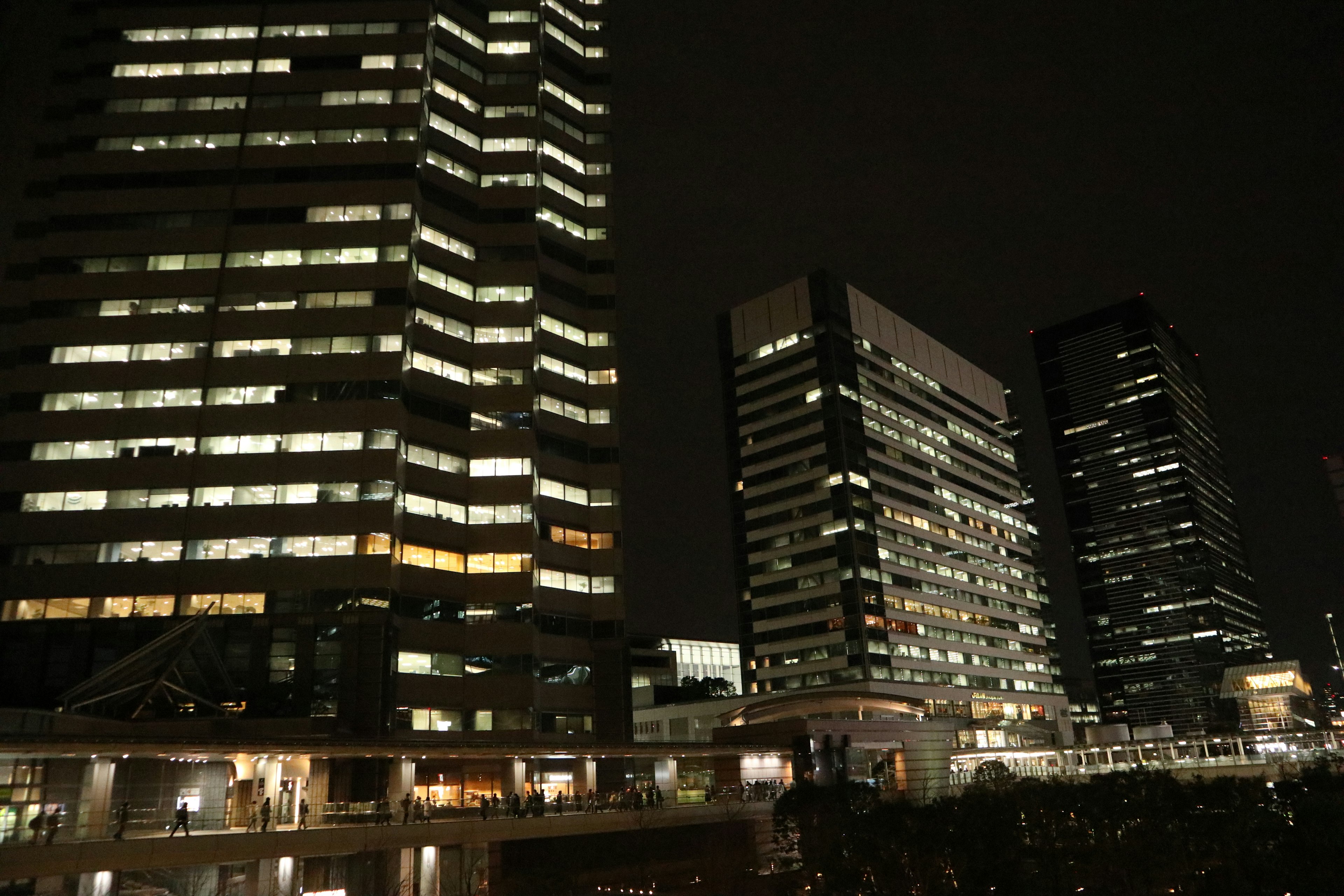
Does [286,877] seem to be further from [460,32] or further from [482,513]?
[460,32]

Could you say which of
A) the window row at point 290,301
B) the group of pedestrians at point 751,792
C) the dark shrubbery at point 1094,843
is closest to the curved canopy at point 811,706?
the group of pedestrians at point 751,792

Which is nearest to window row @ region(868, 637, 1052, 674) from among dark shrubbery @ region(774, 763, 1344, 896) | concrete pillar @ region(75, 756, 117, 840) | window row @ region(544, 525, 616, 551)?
window row @ region(544, 525, 616, 551)

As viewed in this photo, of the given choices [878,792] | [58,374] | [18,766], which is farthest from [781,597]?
[18,766]

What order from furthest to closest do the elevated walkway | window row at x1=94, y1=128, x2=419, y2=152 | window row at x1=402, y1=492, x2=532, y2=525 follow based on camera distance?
window row at x1=94, y1=128, x2=419, y2=152 < window row at x1=402, y1=492, x2=532, y2=525 < the elevated walkway

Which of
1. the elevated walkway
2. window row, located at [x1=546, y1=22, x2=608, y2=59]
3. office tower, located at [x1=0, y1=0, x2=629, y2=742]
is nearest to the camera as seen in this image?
the elevated walkway

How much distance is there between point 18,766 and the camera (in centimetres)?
3650

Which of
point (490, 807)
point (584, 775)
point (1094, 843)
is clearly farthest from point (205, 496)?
point (1094, 843)

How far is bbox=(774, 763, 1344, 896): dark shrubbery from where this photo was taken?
3853 centimetres

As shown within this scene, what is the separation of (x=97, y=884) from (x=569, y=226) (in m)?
71.3

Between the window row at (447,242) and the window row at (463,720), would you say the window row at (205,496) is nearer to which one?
the window row at (463,720)

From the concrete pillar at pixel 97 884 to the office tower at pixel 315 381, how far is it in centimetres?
2620

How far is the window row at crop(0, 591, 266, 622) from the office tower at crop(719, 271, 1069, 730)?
8862 cm

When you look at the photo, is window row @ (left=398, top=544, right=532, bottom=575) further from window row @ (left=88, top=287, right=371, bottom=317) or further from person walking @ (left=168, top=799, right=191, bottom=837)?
person walking @ (left=168, top=799, right=191, bottom=837)

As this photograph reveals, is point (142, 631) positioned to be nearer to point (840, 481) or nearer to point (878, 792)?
point (878, 792)
